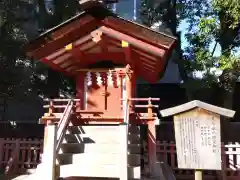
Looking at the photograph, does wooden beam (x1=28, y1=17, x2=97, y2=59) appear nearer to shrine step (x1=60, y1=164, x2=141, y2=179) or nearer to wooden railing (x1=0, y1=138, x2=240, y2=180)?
wooden railing (x1=0, y1=138, x2=240, y2=180)

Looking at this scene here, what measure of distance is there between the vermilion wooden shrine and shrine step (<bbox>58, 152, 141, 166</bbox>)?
916 mm

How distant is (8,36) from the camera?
12.1 metres

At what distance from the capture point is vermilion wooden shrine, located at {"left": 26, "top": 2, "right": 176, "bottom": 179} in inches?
380

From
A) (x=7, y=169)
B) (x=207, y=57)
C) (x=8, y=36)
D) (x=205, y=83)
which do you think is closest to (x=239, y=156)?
(x=205, y=83)

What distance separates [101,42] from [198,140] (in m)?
6.10

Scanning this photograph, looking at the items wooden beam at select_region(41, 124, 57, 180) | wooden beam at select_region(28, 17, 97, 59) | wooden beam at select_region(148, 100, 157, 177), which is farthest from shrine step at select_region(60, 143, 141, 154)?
wooden beam at select_region(28, 17, 97, 59)

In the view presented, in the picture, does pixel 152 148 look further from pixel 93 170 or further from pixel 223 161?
pixel 223 161

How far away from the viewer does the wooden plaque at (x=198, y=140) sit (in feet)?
17.9

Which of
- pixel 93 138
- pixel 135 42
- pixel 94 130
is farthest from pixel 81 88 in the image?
pixel 135 42

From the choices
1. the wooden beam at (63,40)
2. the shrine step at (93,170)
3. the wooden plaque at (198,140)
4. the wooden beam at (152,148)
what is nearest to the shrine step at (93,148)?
the wooden beam at (152,148)

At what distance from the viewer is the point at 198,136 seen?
18.2 feet

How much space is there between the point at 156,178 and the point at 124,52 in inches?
181

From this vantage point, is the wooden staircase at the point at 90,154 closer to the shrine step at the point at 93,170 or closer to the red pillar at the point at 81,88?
the shrine step at the point at 93,170

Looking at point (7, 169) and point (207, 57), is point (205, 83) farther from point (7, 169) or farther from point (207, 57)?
point (7, 169)
